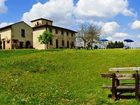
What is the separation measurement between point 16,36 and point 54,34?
1185 cm

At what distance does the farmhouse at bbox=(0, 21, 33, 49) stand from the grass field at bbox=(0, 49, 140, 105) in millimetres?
55107

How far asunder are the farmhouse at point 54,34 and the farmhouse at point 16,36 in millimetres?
2821

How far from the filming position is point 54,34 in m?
107

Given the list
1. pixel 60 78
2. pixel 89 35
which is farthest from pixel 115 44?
pixel 60 78

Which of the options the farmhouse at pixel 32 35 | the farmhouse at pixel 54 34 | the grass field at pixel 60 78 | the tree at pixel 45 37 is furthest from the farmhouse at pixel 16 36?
the grass field at pixel 60 78

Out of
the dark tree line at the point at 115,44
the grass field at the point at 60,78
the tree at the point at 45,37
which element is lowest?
the grass field at the point at 60,78

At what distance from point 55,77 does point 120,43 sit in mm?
89650

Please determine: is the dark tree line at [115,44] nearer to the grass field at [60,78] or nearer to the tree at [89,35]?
the tree at [89,35]

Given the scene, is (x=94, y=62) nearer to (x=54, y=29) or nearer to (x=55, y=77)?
(x=55, y=77)

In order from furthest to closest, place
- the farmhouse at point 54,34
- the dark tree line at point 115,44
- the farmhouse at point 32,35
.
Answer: the dark tree line at point 115,44
the farmhouse at point 54,34
the farmhouse at point 32,35

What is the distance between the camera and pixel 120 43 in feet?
384

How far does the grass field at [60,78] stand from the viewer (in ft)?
56.9

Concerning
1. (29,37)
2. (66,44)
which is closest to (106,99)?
(29,37)

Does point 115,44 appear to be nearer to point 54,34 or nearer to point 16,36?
point 54,34
